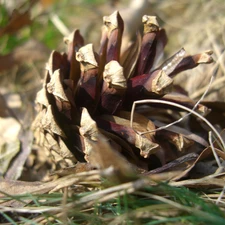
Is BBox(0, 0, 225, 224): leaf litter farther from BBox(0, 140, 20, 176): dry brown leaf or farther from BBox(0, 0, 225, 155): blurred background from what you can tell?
BBox(0, 0, 225, 155): blurred background

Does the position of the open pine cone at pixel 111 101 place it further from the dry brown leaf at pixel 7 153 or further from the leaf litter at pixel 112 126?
the dry brown leaf at pixel 7 153

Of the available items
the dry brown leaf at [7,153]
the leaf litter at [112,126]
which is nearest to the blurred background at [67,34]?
the dry brown leaf at [7,153]

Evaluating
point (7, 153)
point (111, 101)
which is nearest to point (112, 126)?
point (111, 101)

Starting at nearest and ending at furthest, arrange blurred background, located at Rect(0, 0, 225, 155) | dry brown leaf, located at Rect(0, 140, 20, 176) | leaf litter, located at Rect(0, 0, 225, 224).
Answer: leaf litter, located at Rect(0, 0, 225, 224) → dry brown leaf, located at Rect(0, 140, 20, 176) → blurred background, located at Rect(0, 0, 225, 155)

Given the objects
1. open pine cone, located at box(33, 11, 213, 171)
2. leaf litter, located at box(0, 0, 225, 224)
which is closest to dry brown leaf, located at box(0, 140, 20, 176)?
leaf litter, located at box(0, 0, 225, 224)

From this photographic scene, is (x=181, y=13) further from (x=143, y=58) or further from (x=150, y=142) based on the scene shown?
Result: (x=150, y=142)

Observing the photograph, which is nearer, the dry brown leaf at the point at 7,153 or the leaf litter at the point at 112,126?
the leaf litter at the point at 112,126
